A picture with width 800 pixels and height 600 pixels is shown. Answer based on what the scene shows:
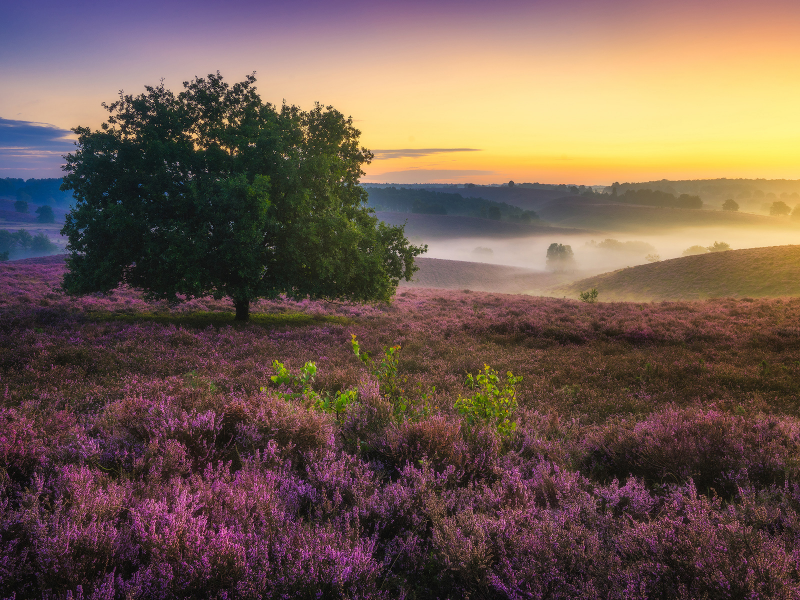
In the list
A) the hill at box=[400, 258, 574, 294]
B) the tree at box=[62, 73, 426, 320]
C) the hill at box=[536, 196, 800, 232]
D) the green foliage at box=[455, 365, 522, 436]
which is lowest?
the hill at box=[400, 258, 574, 294]

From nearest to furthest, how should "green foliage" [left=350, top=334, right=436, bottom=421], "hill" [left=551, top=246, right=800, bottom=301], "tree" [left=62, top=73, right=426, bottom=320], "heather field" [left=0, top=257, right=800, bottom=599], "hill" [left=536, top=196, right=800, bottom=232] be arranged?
"heather field" [left=0, top=257, right=800, bottom=599] < "green foliage" [left=350, top=334, right=436, bottom=421] < "tree" [left=62, top=73, right=426, bottom=320] < "hill" [left=551, top=246, right=800, bottom=301] < "hill" [left=536, top=196, right=800, bottom=232]

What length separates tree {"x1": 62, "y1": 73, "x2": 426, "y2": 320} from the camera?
614 inches

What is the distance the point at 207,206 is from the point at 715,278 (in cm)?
5418

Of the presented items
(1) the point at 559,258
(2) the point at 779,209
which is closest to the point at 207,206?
(1) the point at 559,258

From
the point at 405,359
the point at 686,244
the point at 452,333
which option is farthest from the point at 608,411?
the point at 686,244

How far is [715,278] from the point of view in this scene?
147 feet

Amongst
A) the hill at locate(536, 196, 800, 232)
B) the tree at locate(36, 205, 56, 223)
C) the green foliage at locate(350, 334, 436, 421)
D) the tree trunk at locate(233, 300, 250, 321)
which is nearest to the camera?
the green foliage at locate(350, 334, 436, 421)

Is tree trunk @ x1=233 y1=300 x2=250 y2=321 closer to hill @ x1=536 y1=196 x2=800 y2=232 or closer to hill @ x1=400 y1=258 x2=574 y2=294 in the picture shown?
hill @ x1=400 y1=258 x2=574 y2=294

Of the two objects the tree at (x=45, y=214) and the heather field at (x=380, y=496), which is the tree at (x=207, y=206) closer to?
the heather field at (x=380, y=496)

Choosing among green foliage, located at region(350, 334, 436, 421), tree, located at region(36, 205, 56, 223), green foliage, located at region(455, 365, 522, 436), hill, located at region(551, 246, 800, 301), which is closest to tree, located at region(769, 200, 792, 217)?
hill, located at region(551, 246, 800, 301)

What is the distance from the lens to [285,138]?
59.2 ft

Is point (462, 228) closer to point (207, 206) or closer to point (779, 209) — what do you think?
point (779, 209)

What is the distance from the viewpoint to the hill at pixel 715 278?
3900cm

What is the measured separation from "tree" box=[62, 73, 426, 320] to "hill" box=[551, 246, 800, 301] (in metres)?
42.2
